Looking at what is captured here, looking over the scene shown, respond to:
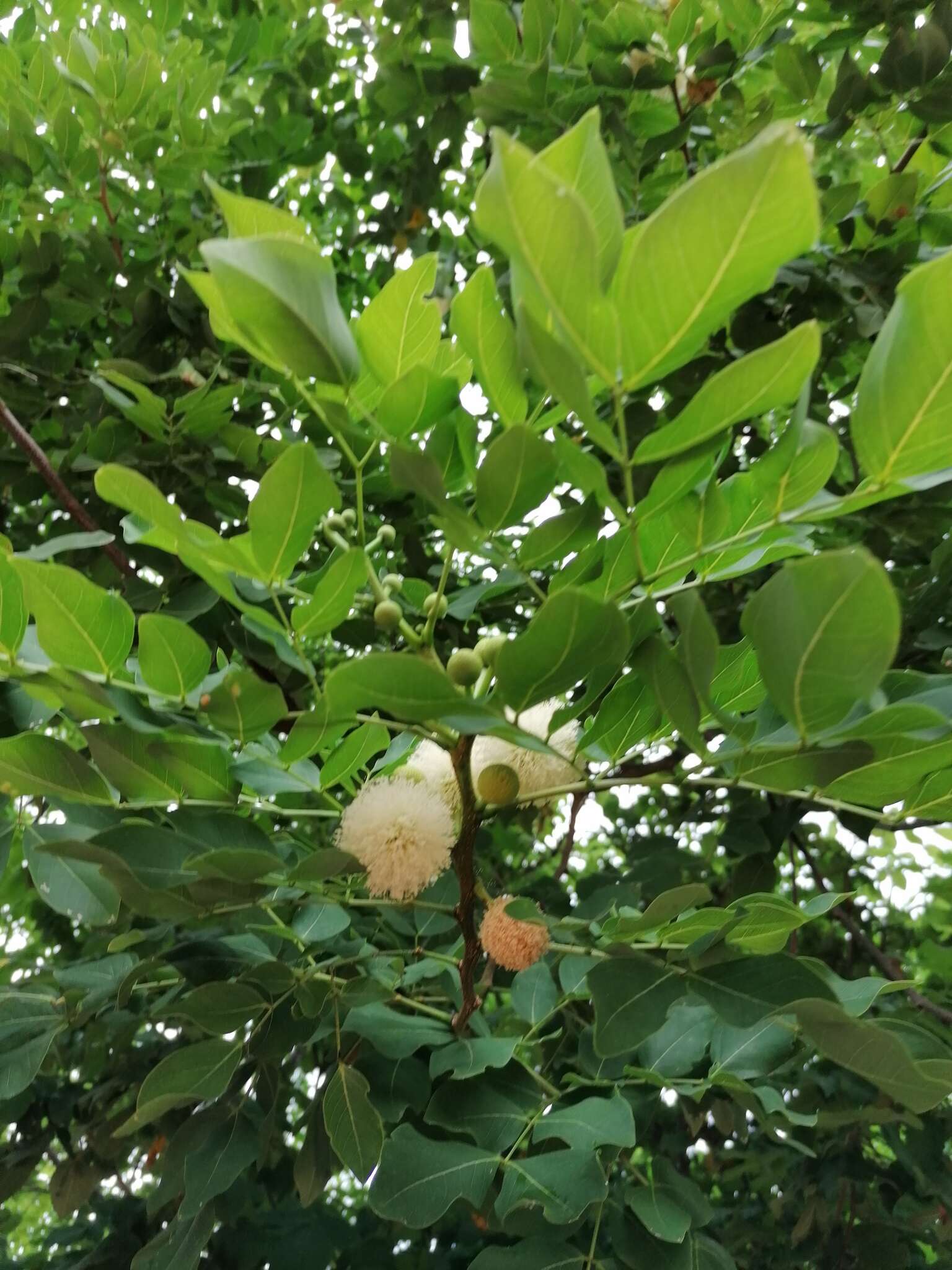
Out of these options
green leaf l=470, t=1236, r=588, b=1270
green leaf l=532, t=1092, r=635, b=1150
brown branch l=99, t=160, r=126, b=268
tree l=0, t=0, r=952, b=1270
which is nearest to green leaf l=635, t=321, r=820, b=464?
tree l=0, t=0, r=952, b=1270

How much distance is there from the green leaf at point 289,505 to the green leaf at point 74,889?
27 cm

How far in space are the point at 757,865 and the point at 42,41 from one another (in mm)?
1391

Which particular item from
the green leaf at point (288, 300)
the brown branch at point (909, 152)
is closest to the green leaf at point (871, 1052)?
the green leaf at point (288, 300)

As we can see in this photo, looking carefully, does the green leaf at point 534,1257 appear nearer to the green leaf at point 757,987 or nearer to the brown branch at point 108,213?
the green leaf at point 757,987

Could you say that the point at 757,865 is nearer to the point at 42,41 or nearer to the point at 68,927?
the point at 68,927

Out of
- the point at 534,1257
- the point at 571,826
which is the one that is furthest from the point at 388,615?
A: the point at 571,826

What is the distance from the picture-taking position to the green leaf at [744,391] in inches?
14.4

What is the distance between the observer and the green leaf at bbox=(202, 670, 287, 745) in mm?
498

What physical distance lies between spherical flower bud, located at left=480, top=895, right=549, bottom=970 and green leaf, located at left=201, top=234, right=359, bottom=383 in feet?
1.15

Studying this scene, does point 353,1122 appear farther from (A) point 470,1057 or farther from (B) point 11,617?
(B) point 11,617

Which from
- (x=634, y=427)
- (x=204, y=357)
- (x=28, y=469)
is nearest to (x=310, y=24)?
(x=204, y=357)

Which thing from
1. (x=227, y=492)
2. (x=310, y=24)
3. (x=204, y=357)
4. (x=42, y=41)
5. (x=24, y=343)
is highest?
(x=42, y=41)

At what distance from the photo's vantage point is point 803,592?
0.35 metres

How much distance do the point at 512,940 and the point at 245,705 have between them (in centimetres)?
23
